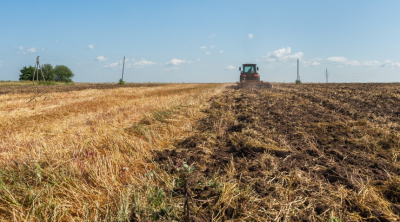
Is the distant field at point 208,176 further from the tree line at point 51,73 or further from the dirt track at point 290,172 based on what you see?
the tree line at point 51,73

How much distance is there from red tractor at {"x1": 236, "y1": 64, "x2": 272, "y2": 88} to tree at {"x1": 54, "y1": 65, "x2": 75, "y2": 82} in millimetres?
78256

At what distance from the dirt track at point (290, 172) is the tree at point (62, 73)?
96.6 meters

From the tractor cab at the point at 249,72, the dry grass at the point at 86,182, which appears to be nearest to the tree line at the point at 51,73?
the tractor cab at the point at 249,72

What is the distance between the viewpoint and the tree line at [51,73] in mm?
83875

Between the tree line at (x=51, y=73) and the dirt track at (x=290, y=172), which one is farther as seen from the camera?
the tree line at (x=51, y=73)

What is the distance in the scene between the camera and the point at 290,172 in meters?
3.59

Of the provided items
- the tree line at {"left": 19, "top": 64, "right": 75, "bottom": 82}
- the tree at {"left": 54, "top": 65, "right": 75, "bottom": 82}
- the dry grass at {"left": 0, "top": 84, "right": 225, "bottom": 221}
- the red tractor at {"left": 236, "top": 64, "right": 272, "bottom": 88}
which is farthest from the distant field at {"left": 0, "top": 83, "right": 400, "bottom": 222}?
the tree at {"left": 54, "top": 65, "right": 75, "bottom": 82}

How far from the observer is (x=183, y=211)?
8.71 feet

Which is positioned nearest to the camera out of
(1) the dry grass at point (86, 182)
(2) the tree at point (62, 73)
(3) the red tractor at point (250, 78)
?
(1) the dry grass at point (86, 182)

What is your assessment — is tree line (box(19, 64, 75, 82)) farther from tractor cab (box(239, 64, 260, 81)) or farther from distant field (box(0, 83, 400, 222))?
distant field (box(0, 83, 400, 222))

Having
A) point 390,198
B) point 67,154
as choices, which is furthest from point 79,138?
point 390,198

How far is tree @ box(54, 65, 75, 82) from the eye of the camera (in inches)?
3565

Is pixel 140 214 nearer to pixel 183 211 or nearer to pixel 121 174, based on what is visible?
pixel 183 211

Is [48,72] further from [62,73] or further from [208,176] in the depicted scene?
[208,176]
